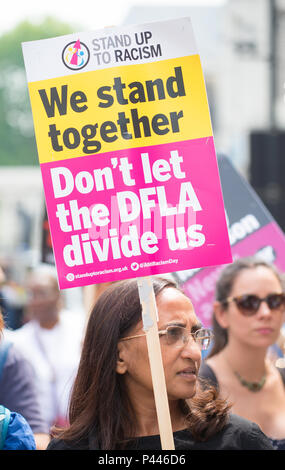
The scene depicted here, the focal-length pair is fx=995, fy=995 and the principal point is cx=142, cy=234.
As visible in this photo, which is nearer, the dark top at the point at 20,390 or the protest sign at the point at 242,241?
the dark top at the point at 20,390

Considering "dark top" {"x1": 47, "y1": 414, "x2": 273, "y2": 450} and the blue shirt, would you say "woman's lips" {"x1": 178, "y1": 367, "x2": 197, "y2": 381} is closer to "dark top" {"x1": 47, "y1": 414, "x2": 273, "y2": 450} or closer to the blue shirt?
"dark top" {"x1": 47, "y1": 414, "x2": 273, "y2": 450}

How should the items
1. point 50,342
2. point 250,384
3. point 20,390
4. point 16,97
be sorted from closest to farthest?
1. point 20,390
2. point 250,384
3. point 50,342
4. point 16,97

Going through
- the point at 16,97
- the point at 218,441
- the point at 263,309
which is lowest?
the point at 218,441

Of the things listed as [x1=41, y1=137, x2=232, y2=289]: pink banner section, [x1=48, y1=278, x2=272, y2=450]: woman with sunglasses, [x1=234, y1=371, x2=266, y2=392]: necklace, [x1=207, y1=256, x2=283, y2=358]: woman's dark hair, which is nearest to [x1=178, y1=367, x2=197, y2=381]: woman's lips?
[x1=48, y1=278, x2=272, y2=450]: woman with sunglasses

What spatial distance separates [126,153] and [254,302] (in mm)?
1448

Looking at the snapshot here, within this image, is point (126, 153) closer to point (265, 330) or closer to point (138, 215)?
point (138, 215)

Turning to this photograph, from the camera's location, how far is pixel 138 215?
3104mm

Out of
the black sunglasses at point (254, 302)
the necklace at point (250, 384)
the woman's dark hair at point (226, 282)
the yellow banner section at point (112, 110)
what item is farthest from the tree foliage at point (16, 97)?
the yellow banner section at point (112, 110)

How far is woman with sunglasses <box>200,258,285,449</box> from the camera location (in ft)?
13.8

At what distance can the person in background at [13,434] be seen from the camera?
310 centimetres

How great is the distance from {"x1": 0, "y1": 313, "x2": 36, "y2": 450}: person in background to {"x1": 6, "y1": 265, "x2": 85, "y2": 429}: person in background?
8.02 ft

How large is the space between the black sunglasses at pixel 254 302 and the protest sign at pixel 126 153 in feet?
4.29

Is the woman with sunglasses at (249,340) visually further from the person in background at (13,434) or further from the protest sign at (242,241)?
the person in background at (13,434)

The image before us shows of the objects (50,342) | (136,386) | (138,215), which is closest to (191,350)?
(136,386)
